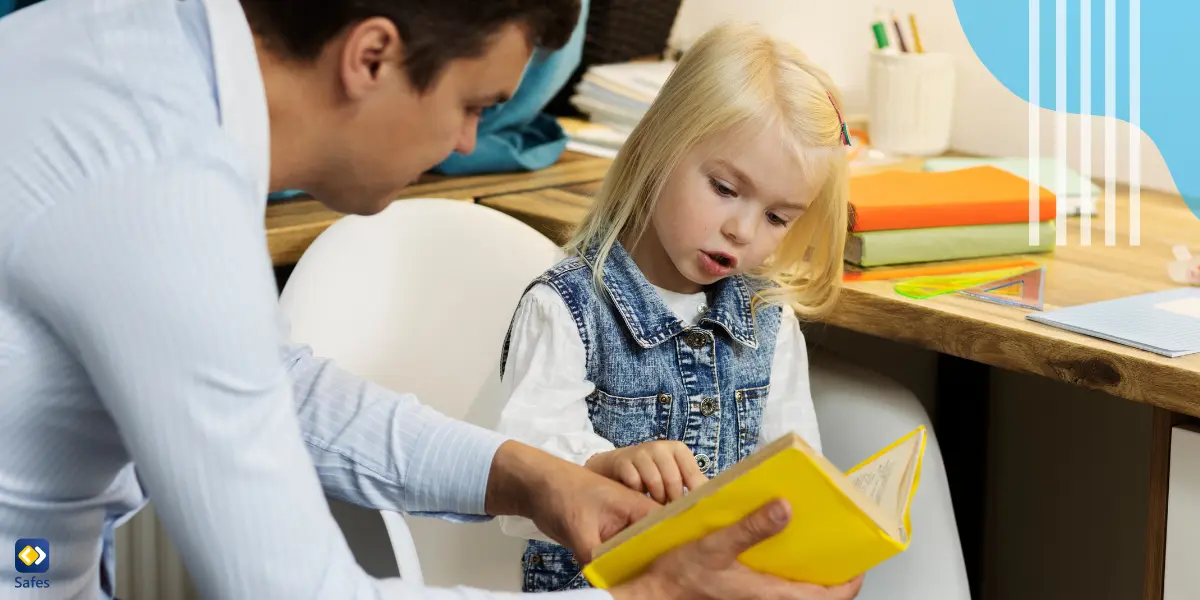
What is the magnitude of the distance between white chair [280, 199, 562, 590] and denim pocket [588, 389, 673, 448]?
4.6 inches

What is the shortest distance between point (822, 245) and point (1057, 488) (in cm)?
73

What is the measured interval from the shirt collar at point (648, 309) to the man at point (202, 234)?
1.34 ft

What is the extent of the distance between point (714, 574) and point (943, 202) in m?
0.65

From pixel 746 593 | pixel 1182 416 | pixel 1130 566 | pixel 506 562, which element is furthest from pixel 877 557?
pixel 1130 566

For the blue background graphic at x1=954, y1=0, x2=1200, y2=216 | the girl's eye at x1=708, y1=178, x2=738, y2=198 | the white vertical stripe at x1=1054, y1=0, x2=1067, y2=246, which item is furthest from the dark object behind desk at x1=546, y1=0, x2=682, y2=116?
the girl's eye at x1=708, y1=178, x2=738, y2=198

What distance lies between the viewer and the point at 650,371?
1.17 meters

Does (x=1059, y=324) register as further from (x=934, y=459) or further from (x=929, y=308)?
(x=934, y=459)

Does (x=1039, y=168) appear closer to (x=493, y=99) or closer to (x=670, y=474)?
(x=670, y=474)

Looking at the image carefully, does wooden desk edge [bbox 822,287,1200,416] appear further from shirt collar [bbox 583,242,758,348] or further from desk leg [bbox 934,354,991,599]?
desk leg [bbox 934,354,991,599]

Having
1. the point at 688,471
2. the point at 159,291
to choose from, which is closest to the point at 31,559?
the point at 159,291

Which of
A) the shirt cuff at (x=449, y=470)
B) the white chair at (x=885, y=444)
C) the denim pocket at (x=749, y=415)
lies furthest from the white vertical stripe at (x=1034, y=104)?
the shirt cuff at (x=449, y=470)

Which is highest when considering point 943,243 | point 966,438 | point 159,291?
point 159,291

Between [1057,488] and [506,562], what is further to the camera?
[1057,488]

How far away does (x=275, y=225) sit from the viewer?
1.38 m
